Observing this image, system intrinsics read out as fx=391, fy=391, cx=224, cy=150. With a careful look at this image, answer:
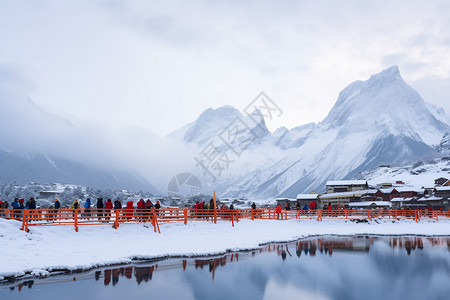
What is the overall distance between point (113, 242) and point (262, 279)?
10035 mm

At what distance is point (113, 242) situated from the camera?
22531 mm

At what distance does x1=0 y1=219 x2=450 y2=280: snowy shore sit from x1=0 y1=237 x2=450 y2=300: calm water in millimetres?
1206

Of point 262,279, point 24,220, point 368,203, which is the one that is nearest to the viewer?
point 262,279

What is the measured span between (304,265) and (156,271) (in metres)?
7.48

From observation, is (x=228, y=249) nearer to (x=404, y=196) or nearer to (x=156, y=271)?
(x=156, y=271)

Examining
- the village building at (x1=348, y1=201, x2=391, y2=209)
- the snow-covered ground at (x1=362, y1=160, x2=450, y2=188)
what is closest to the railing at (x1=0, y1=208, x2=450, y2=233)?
the village building at (x1=348, y1=201, x2=391, y2=209)

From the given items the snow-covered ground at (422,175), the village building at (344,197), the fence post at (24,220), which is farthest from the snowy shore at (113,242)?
the snow-covered ground at (422,175)

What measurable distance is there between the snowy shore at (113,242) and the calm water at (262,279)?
3.96 ft

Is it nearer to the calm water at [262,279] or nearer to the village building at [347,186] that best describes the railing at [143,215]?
the calm water at [262,279]

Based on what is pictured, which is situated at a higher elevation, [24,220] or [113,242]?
[24,220]

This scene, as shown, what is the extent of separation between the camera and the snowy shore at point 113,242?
1775 cm

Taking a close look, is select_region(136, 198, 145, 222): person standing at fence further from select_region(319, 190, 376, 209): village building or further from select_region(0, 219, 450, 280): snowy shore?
select_region(319, 190, 376, 209): village building

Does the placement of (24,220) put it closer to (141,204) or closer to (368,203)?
(141,204)

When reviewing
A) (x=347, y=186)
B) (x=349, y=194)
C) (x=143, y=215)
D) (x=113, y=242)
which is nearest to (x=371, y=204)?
(x=349, y=194)
